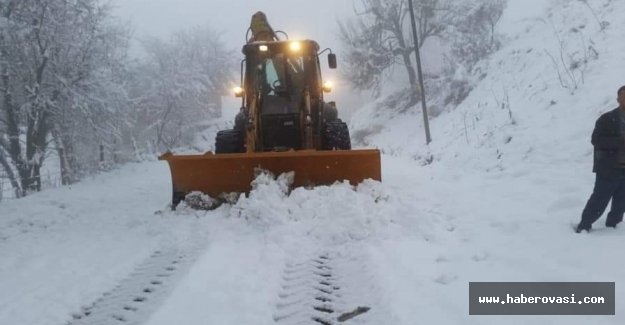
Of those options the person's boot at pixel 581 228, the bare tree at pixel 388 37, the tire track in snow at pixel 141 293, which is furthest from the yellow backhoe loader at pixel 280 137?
the bare tree at pixel 388 37

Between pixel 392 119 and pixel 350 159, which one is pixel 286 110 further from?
pixel 392 119

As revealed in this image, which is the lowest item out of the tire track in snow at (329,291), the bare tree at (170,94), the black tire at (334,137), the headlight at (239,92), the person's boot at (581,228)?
the tire track in snow at (329,291)

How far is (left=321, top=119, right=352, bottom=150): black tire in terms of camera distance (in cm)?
782

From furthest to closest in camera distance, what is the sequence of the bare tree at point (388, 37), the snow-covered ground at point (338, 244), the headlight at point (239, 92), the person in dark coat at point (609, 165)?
1. the bare tree at point (388, 37)
2. the headlight at point (239, 92)
3. the person in dark coat at point (609, 165)
4. the snow-covered ground at point (338, 244)

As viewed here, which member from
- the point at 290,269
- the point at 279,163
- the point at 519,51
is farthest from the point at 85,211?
the point at 519,51

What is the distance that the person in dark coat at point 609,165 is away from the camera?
15.3 feet

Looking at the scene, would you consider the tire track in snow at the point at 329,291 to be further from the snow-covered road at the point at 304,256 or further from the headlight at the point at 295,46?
the headlight at the point at 295,46

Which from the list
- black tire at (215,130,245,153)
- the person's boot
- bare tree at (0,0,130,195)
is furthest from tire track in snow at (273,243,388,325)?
bare tree at (0,0,130,195)

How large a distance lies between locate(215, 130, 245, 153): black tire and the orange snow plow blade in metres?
1.49

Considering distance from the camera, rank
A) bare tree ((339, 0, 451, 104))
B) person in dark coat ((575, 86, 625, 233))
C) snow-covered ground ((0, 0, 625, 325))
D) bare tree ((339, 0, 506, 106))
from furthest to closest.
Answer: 1. bare tree ((339, 0, 451, 104))
2. bare tree ((339, 0, 506, 106))
3. person in dark coat ((575, 86, 625, 233))
4. snow-covered ground ((0, 0, 625, 325))

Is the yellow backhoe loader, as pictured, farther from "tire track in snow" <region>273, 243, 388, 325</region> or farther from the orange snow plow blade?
"tire track in snow" <region>273, 243, 388, 325</region>

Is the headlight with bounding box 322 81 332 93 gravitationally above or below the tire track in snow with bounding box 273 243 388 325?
above

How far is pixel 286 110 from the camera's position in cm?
790

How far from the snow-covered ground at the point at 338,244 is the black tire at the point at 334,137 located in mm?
1238
